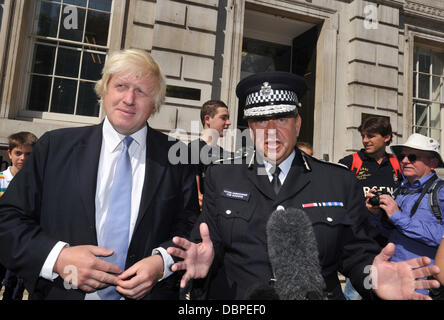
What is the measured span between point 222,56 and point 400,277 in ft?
23.7

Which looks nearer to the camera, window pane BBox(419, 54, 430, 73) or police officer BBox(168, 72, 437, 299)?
police officer BBox(168, 72, 437, 299)

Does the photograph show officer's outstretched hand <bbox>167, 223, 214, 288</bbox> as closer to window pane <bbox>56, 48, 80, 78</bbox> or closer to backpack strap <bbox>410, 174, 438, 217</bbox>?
backpack strap <bbox>410, 174, 438, 217</bbox>

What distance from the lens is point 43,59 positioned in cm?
713

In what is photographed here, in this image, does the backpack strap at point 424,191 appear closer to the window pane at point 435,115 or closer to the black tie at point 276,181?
the black tie at point 276,181

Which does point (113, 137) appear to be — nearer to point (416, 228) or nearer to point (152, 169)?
point (152, 169)

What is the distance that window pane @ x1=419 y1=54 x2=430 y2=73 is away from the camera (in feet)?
34.7

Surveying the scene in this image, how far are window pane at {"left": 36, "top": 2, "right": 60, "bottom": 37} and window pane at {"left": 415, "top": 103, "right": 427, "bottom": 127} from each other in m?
11.0

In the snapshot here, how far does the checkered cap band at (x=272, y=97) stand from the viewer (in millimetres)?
2080

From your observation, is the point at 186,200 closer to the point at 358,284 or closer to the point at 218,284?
the point at 218,284

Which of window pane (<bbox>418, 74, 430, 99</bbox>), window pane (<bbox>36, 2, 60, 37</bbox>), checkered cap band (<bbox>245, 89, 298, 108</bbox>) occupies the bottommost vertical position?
checkered cap band (<bbox>245, 89, 298, 108</bbox>)

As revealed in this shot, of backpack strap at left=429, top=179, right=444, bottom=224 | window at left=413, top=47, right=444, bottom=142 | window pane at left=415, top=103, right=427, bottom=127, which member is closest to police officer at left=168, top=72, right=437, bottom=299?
backpack strap at left=429, top=179, right=444, bottom=224

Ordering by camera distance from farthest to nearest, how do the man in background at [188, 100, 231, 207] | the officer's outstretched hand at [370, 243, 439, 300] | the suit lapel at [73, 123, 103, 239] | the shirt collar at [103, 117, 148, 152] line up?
the man in background at [188, 100, 231, 207]
the shirt collar at [103, 117, 148, 152]
the suit lapel at [73, 123, 103, 239]
the officer's outstretched hand at [370, 243, 439, 300]

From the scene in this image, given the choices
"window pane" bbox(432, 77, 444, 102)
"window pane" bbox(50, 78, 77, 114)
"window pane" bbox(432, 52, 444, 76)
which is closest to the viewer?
"window pane" bbox(50, 78, 77, 114)

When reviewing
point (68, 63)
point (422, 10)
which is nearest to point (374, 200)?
point (68, 63)
